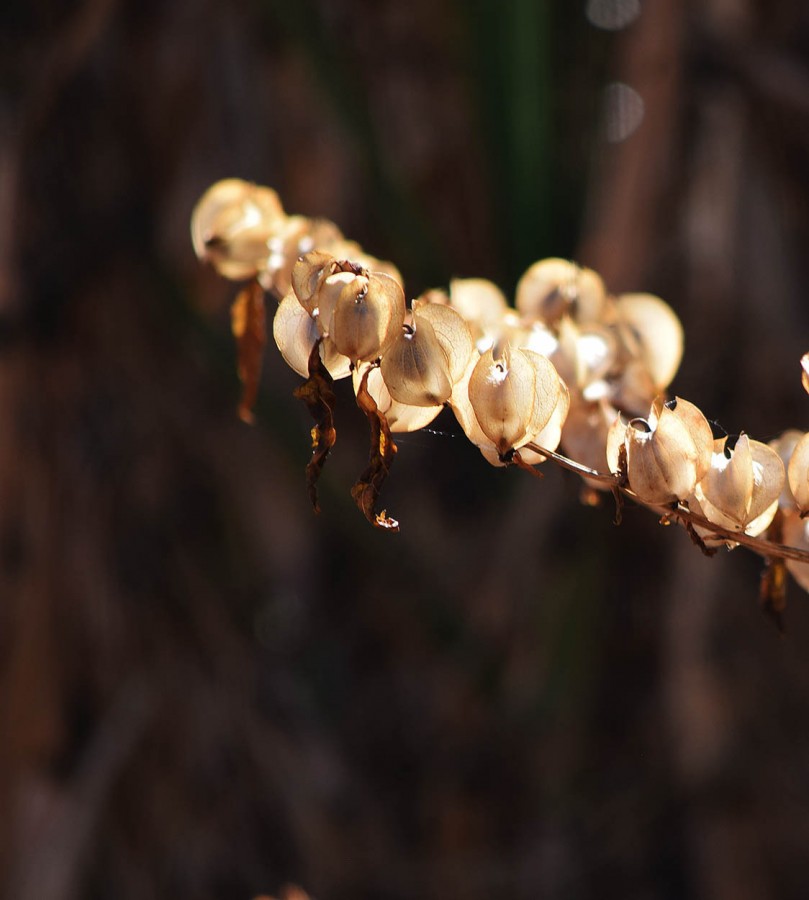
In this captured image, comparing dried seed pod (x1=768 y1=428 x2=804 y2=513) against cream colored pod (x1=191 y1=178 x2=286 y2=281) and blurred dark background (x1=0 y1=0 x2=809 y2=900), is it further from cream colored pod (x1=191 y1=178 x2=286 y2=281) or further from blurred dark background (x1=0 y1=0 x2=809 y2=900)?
blurred dark background (x1=0 y1=0 x2=809 y2=900)

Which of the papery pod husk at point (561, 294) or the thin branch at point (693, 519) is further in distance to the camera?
the papery pod husk at point (561, 294)

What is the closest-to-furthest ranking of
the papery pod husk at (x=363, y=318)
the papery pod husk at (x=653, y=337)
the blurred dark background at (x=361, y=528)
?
1. the papery pod husk at (x=363, y=318)
2. the papery pod husk at (x=653, y=337)
3. the blurred dark background at (x=361, y=528)

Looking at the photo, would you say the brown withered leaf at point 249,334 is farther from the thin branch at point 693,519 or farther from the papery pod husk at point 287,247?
the thin branch at point 693,519

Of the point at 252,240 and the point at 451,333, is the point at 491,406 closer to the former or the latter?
the point at 451,333

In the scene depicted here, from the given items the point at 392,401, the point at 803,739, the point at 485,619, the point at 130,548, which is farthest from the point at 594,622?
the point at 392,401

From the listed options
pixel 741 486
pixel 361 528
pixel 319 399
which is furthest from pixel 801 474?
pixel 361 528

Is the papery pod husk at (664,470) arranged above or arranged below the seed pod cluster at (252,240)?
below

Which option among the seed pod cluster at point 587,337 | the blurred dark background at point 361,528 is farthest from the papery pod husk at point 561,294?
the blurred dark background at point 361,528
